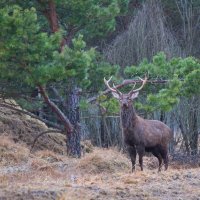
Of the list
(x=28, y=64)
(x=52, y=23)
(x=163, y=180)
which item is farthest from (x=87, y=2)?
(x=163, y=180)

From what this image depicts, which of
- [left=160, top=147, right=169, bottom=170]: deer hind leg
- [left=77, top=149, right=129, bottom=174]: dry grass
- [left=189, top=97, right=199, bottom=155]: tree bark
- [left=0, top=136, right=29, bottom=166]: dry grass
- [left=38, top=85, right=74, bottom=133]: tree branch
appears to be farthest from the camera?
[left=189, top=97, right=199, bottom=155]: tree bark

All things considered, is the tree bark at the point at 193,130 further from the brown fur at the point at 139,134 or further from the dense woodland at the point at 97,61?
the brown fur at the point at 139,134

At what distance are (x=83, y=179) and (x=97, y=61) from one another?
326 inches

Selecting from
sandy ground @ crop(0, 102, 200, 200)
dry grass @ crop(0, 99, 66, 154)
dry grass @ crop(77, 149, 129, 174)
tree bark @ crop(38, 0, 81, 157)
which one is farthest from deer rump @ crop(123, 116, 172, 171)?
dry grass @ crop(0, 99, 66, 154)

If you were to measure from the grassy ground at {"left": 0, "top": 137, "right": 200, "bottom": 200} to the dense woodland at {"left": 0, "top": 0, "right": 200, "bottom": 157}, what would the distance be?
5.62ft

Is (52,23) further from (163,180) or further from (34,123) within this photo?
(163,180)

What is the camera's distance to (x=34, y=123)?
22.2 meters

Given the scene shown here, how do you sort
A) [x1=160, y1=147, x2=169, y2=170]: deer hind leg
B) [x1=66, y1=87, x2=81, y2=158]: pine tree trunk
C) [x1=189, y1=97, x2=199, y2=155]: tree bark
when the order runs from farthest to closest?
[x1=189, y1=97, x2=199, y2=155]: tree bark
[x1=66, y1=87, x2=81, y2=158]: pine tree trunk
[x1=160, y1=147, x2=169, y2=170]: deer hind leg

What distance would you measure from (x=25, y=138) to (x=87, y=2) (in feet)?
17.8

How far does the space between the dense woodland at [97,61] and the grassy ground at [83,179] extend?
1.71m

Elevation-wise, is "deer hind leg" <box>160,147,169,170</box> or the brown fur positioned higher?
the brown fur

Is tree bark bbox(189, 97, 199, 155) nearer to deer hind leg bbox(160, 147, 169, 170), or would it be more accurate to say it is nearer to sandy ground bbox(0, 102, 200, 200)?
sandy ground bbox(0, 102, 200, 200)

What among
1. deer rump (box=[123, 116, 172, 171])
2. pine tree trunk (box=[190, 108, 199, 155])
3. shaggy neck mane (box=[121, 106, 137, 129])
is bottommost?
pine tree trunk (box=[190, 108, 199, 155])

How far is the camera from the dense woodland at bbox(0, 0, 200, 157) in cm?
1546
